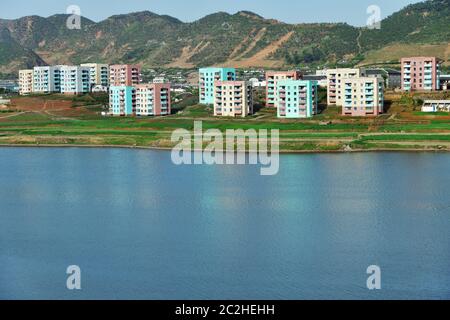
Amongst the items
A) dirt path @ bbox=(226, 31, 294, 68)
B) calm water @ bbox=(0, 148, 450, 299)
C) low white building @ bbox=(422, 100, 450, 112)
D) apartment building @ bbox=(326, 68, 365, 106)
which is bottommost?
calm water @ bbox=(0, 148, 450, 299)

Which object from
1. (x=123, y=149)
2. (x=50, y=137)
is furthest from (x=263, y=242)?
(x=50, y=137)

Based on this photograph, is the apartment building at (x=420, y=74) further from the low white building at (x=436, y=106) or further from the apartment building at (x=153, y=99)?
the apartment building at (x=153, y=99)

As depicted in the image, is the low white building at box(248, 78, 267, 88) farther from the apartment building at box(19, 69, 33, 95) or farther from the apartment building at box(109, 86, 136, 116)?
the apartment building at box(19, 69, 33, 95)

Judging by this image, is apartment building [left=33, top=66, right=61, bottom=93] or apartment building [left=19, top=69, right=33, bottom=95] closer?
apartment building [left=33, top=66, right=61, bottom=93]

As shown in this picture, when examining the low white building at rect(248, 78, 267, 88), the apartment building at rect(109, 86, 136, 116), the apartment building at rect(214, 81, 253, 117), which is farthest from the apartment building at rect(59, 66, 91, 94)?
the apartment building at rect(214, 81, 253, 117)

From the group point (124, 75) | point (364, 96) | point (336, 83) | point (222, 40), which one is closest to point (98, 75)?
point (124, 75)

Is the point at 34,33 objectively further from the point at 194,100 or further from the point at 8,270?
the point at 8,270

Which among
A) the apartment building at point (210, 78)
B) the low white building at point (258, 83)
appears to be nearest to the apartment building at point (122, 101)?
the apartment building at point (210, 78)
